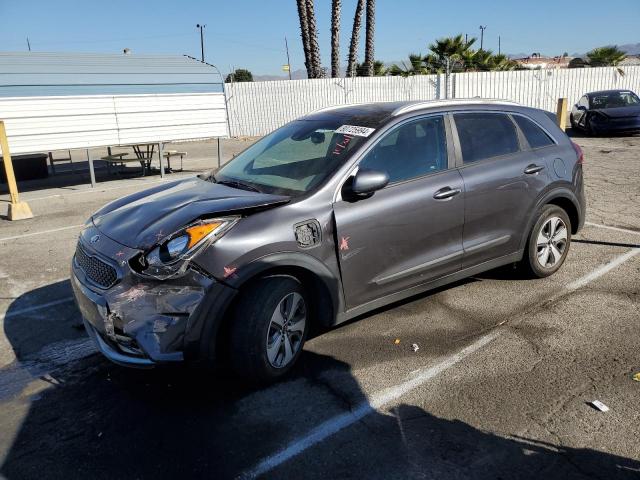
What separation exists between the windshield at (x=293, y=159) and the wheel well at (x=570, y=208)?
7.40 ft

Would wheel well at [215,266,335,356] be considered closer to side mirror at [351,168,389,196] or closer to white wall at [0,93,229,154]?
side mirror at [351,168,389,196]

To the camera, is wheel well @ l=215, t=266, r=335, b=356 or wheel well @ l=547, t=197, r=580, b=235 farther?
wheel well @ l=547, t=197, r=580, b=235

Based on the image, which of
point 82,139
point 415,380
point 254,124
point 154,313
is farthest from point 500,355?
point 254,124

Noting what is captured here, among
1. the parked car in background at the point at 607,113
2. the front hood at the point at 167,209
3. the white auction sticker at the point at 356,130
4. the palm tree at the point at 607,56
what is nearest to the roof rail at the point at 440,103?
the white auction sticker at the point at 356,130

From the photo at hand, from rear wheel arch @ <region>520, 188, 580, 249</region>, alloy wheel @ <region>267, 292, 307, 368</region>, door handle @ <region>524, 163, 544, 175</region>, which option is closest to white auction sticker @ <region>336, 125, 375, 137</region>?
alloy wheel @ <region>267, 292, 307, 368</region>

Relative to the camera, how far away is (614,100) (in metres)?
17.8

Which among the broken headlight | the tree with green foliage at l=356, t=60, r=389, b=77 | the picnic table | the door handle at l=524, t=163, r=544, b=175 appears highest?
the tree with green foliage at l=356, t=60, r=389, b=77

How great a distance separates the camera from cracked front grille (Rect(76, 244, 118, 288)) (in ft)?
10.9

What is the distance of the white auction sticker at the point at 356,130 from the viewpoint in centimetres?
402

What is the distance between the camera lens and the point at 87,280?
11.5ft

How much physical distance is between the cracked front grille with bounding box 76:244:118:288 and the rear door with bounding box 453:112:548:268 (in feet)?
8.82

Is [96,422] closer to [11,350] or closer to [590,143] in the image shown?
[11,350]

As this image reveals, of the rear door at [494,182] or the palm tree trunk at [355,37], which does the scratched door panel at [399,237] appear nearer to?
the rear door at [494,182]

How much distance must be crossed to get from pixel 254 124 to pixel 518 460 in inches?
866
